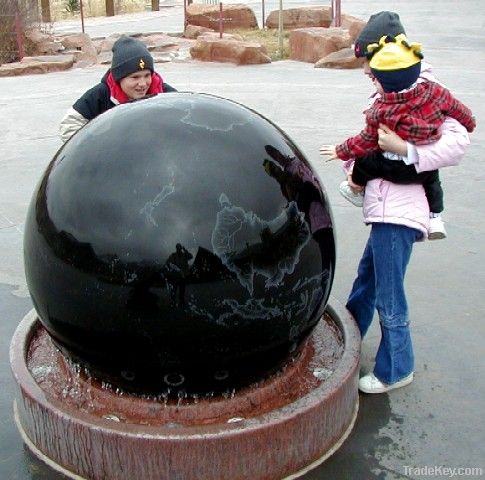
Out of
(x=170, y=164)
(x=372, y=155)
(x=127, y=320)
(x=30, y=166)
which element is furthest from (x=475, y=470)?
(x=30, y=166)

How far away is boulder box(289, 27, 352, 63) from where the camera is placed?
15623 mm

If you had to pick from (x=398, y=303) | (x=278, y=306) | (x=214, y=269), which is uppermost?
(x=214, y=269)

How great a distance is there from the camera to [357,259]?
585 cm

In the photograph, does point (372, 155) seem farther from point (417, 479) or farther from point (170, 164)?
point (417, 479)

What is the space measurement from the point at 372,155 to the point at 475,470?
Answer: 4.91ft

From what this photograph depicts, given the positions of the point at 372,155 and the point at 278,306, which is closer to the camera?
the point at 278,306

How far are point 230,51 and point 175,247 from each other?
1312 cm

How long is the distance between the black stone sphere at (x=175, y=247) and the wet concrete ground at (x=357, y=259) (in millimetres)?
736

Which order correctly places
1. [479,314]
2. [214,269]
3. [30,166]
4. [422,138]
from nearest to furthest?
[214,269]
[422,138]
[479,314]
[30,166]

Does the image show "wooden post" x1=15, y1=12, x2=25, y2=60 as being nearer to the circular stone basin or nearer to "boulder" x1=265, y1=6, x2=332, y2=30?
"boulder" x1=265, y1=6, x2=332, y2=30

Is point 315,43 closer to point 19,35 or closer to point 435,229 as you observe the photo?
point 19,35

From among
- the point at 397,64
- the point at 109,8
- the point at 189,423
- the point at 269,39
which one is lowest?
the point at 109,8

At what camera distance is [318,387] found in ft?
11.6

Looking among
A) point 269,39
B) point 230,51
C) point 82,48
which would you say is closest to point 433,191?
point 230,51
